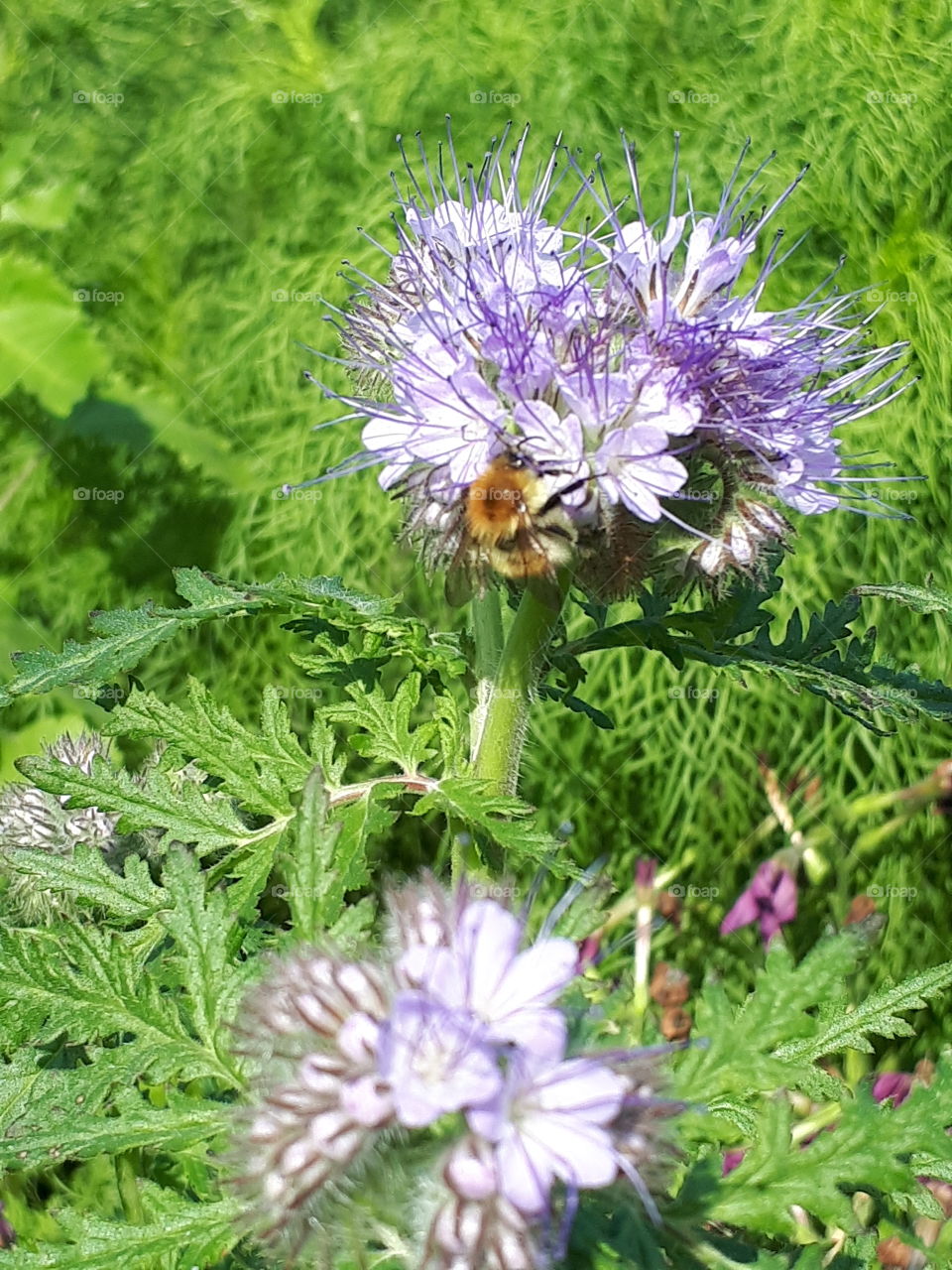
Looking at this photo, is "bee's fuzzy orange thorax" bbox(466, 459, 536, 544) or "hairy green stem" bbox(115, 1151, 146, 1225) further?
"hairy green stem" bbox(115, 1151, 146, 1225)

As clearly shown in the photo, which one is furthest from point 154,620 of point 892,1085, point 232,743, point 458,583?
point 892,1085

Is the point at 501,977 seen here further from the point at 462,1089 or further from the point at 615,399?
the point at 615,399

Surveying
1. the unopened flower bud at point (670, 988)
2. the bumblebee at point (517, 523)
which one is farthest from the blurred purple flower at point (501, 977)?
the unopened flower bud at point (670, 988)

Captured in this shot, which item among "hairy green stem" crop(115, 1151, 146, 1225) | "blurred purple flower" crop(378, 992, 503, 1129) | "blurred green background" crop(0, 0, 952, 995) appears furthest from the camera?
"blurred green background" crop(0, 0, 952, 995)

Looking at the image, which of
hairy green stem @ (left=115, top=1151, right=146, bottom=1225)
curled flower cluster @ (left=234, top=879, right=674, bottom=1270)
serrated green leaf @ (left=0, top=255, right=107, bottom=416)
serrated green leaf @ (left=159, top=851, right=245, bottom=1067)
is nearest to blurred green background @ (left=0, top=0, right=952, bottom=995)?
serrated green leaf @ (left=0, top=255, right=107, bottom=416)

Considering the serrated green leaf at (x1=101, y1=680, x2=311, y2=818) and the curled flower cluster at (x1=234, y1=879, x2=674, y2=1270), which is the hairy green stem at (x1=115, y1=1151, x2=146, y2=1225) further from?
the curled flower cluster at (x1=234, y1=879, x2=674, y2=1270)

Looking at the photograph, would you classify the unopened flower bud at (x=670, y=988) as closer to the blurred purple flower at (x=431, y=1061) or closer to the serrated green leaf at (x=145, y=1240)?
the serrated green leaf at (x=145, y=1240)

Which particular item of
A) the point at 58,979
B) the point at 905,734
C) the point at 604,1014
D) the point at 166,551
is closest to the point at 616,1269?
the point at 604,1014
